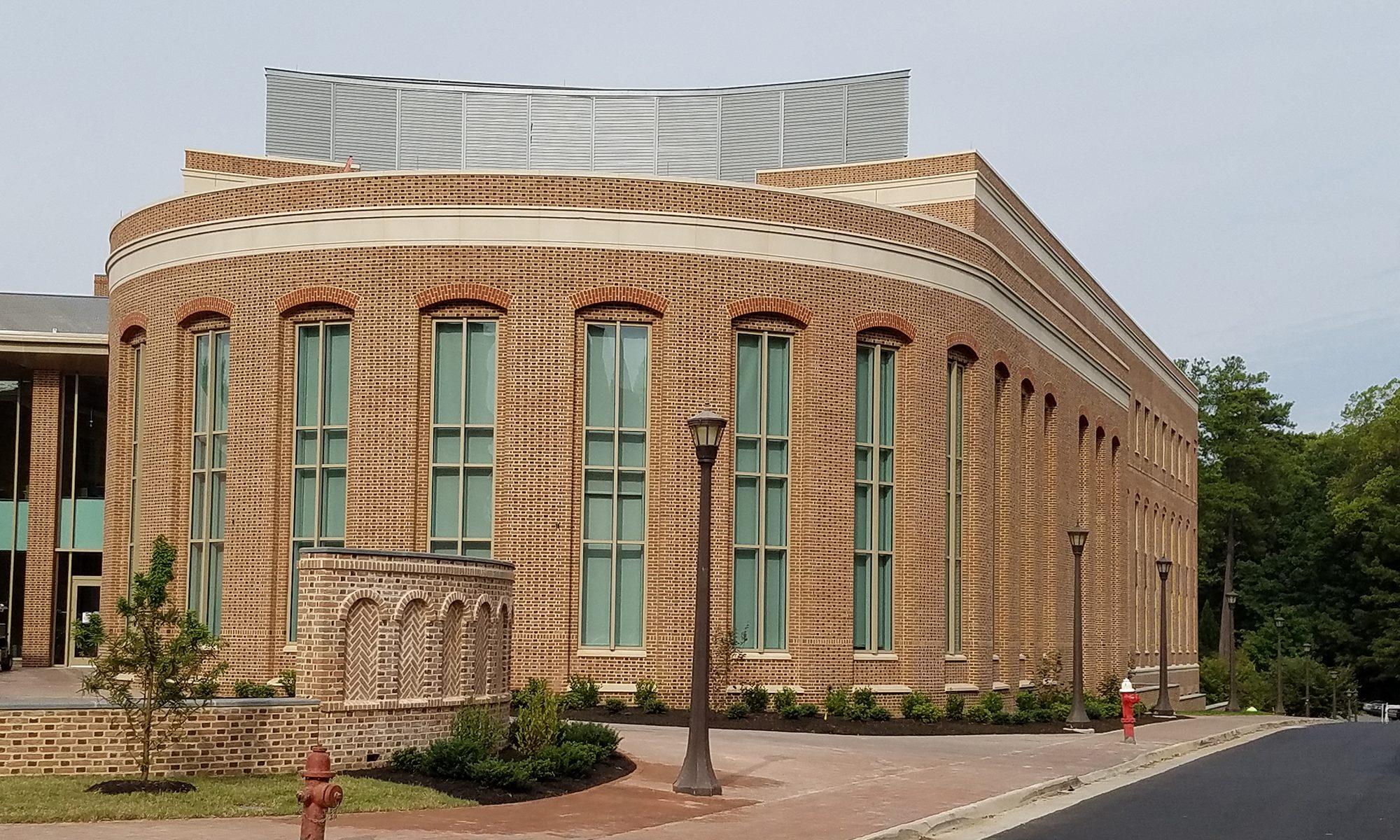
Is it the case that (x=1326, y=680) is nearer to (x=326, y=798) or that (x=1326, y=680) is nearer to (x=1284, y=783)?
(x=1284, y=783)

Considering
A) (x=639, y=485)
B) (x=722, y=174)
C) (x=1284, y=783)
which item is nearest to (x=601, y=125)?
(x=722, y=174)

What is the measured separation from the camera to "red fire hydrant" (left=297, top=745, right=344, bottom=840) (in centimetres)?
1164

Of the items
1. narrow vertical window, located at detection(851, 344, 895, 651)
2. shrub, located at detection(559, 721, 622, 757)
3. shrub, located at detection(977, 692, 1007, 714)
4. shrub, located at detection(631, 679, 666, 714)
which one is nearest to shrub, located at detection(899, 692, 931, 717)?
narrow vertical window, located at detection(851, 344, 895, 651)

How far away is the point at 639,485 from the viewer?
30.2m

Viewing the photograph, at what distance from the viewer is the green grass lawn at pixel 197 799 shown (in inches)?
575

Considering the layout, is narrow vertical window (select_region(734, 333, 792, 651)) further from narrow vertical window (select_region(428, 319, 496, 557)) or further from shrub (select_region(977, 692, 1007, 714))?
shrub (select_region(977, 692, 1007, 714))

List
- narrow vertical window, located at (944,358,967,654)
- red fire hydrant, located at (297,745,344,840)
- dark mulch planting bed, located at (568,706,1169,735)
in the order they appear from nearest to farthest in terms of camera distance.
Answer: red fire hydrant, located at (297,745,344,840)
dark mulch planting bed, located at (568,706,1169,735)
narrow vertical window, located at (944,358,967,654)

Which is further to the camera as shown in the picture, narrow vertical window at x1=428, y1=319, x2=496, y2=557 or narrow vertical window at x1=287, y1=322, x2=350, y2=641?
narrow vertical window at x1=287, y1=322, x2=350, y2=641

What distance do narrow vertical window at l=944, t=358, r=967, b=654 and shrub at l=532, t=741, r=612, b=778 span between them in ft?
54.0

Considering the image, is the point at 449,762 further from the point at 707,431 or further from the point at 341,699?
the point at 707,431

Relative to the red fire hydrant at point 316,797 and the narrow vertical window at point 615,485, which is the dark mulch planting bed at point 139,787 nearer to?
the red fire hydrant at point 316,797

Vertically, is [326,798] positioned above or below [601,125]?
below

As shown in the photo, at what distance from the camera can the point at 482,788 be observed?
56.5ft

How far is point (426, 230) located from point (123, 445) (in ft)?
28.4
